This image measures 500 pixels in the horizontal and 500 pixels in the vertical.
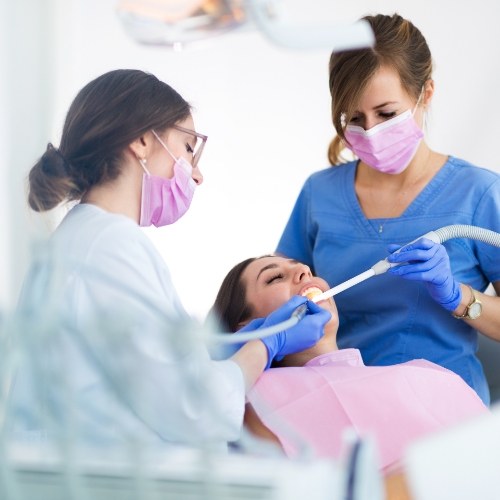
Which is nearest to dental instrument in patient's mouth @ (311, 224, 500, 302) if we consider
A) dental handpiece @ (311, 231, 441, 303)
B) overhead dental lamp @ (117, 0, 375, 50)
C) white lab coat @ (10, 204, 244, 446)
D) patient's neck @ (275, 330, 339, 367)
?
dental handpiece @ (311, 231, 441, 303)

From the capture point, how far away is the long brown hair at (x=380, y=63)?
7.49ft

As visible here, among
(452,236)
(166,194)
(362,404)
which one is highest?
(166,194)

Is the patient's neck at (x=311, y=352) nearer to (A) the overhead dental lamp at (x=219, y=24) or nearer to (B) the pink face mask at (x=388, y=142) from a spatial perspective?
(B) the pink face mask at (x=388, y=142)

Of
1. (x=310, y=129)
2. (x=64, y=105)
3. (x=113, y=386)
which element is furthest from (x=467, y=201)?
(x=113, y=386)

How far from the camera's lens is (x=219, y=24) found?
1.49 m

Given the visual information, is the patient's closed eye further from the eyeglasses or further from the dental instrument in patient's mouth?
the eyeglasses

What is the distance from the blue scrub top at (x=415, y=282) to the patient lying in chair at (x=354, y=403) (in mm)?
234

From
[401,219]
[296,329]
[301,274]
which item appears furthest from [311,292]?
[401,219]

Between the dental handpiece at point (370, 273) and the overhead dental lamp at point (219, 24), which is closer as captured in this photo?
the overhead dental lamp at point (219, 24)

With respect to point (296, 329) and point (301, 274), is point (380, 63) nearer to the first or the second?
point (301, 274)

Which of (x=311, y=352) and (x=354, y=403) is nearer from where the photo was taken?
(x=354, y=403)

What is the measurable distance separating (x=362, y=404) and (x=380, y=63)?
87 centimetres

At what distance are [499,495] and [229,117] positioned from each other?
1532mm

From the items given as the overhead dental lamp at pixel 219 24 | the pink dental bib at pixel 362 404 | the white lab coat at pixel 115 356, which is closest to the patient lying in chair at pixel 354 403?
the pink dental bib at pixel 362 404
